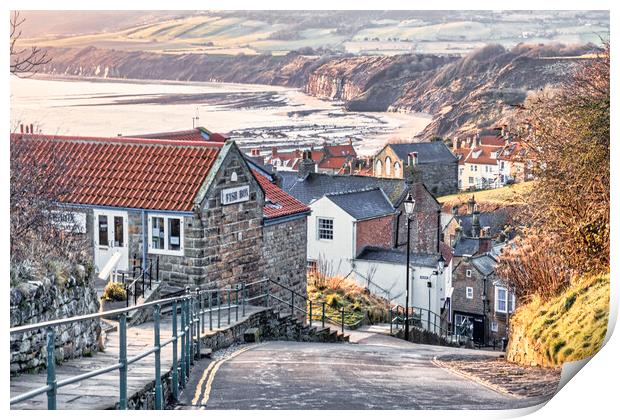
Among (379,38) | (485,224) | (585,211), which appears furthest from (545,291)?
(485,224)

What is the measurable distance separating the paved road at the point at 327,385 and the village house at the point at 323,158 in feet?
40.3

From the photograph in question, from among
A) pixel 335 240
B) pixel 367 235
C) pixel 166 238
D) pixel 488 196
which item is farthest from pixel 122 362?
pixel 488 196

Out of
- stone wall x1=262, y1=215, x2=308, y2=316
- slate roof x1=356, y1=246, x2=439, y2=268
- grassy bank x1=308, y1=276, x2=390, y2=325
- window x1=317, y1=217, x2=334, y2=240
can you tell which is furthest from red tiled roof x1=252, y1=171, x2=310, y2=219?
slate roof x1=356, y1=246, x2=439, y2=268

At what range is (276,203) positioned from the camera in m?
23.2

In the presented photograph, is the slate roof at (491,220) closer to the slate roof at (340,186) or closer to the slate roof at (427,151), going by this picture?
the slate roof at (427,151)

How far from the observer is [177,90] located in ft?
68.6

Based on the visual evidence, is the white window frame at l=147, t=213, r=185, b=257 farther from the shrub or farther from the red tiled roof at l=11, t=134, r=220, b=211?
the shrub

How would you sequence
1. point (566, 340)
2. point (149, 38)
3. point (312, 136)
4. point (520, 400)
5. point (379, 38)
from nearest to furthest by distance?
point (520, 400) → point (566, 340) → point (149, 38) → point (379, 38) → point (312, 136)

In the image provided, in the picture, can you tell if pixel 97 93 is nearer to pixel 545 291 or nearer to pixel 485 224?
pixel 545 291

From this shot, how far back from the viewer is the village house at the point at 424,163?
106 feet

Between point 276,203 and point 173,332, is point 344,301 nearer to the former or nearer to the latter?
point 276,203

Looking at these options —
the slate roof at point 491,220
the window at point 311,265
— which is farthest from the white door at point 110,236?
the slate roof at point 491,220

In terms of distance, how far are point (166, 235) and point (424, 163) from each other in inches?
704

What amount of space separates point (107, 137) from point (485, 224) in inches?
757
